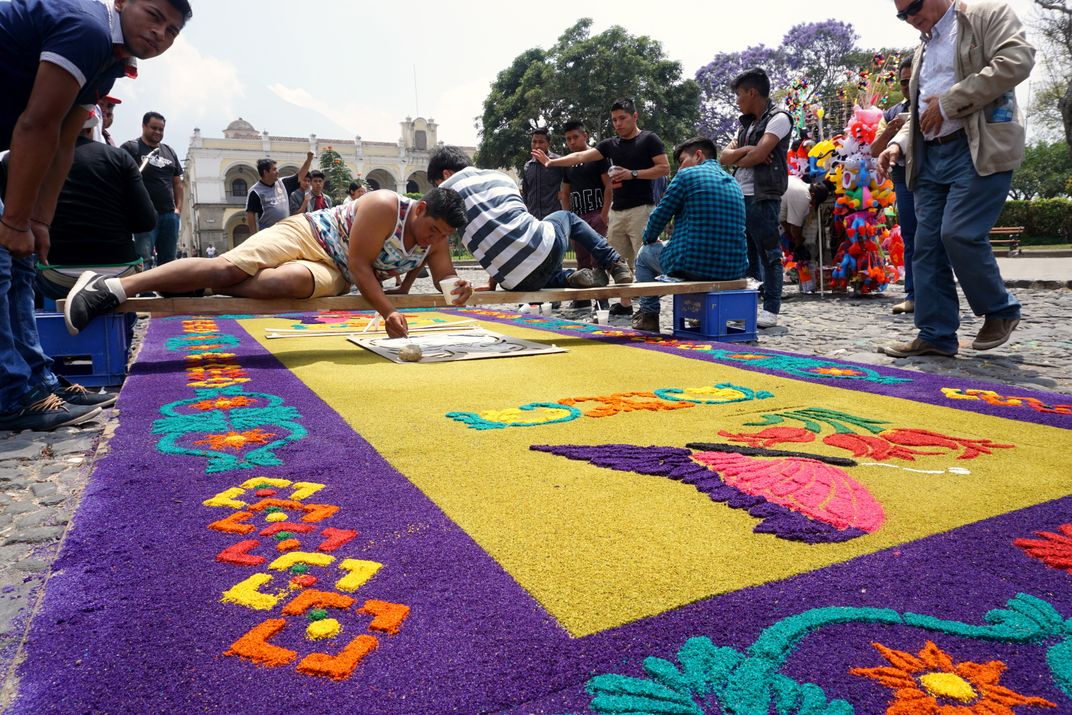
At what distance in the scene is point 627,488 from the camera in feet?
5.49

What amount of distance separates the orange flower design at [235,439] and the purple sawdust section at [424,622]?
1.46 feet

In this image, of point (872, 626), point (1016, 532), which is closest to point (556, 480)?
point (872, 626)

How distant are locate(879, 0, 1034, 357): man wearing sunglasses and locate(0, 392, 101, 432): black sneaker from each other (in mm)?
3830

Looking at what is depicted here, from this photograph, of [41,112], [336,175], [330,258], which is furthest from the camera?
[336,175]

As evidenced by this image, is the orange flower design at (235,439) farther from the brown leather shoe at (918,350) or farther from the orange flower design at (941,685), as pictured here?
the brown leather shoe at (918,350)

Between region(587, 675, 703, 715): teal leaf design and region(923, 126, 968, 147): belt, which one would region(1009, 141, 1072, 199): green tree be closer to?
region(923, 126, 968, 147): belt

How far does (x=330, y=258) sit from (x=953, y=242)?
3.25 meters

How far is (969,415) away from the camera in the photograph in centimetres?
234

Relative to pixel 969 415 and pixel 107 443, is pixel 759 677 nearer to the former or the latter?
pixel 969 415

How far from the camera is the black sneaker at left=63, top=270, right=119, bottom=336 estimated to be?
302 cm

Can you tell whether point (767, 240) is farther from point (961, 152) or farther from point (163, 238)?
point (163, 238)

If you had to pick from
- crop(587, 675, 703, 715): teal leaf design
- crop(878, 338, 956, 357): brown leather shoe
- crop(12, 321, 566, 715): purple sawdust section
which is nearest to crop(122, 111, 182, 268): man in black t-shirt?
crop(12, 321, 566, 715): purple sawdust section

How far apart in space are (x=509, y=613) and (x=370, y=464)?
88 cm

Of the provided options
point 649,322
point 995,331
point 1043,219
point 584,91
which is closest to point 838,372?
point 995,331
